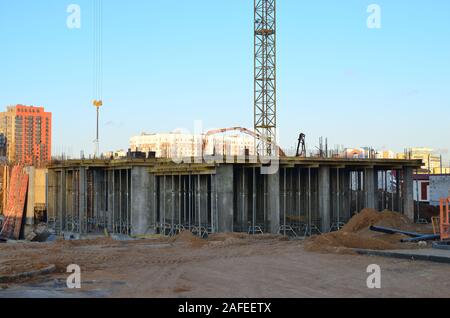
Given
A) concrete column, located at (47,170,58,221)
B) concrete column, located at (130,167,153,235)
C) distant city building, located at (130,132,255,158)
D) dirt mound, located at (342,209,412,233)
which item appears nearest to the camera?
dirt mound, located at (342,209,412,233)

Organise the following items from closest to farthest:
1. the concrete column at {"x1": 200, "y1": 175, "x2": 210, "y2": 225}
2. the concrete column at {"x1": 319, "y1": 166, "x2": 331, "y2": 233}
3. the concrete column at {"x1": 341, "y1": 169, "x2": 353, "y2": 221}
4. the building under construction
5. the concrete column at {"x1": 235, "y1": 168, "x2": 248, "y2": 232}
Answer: the building under construction
the concrete column at {"x1": 235, "y1": 168, "x2": 248, "y2": 232}
the concrete column at {"x1": 319, "y1": 166, "x2": 331, "y2": 233}
the concrete column at {"x1": 200, "y1": 175, "x2": 210, "y2": 225}
the concrete column at {"x1": 341, "y1": 169, "x2": 353, "y2": 221}

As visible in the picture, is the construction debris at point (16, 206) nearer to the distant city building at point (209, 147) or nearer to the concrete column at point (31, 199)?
the concrete column at point (31, 199)

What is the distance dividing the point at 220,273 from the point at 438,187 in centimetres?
3848

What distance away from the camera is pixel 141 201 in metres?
38.8

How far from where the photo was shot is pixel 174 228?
37.2 metres

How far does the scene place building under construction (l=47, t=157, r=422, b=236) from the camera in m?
33.4

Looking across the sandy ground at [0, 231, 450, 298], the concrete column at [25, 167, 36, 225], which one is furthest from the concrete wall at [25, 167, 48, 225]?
the sandy ground at [0, 231, 450, 298]

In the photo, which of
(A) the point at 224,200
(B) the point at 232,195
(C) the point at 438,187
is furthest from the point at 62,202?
(C) the point at 438,187

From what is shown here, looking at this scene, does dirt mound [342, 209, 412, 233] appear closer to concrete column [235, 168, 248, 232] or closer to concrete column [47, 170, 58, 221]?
concrete column [235, 168, 248, 232]

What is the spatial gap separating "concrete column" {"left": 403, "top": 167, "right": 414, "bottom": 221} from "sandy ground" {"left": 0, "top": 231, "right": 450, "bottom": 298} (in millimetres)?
18250

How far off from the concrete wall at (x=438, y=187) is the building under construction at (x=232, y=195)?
5420 mm

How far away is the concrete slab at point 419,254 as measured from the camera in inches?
670

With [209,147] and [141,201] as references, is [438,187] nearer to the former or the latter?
[141,201]
